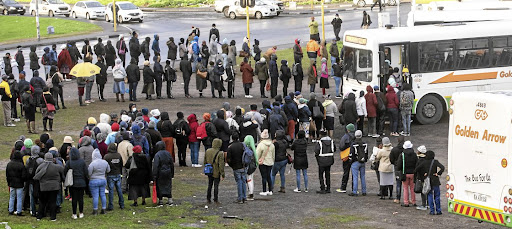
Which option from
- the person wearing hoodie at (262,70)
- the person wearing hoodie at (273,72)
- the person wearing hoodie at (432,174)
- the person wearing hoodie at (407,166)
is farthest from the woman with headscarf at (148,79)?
the person wearing hoodie at (432,174)

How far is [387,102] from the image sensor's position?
93.7 ft

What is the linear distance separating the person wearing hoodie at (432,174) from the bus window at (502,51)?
39.8 feet

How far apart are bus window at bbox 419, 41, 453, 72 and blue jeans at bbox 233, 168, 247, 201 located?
1121 centimetres

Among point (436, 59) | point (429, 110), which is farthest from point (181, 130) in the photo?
point (436, 59)

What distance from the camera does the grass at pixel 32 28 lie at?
5681cm

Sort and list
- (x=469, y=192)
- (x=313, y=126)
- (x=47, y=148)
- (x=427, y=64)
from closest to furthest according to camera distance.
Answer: (x=469, y=192) → (x=47, y=148) → (x=313, y=126) → (x=427, y=64)

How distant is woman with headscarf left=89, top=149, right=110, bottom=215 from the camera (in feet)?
63.7

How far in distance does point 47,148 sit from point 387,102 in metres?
11.6

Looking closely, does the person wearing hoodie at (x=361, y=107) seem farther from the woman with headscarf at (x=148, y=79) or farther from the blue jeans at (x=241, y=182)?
the woman with headscarf at (x=148, y=79)

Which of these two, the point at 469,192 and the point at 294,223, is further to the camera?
the point at 294,223

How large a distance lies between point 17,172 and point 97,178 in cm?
159

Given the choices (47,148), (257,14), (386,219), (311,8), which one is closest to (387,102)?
(386,219)

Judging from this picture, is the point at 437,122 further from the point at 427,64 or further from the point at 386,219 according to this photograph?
the point at 386,219

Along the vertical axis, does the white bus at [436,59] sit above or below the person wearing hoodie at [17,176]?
above
